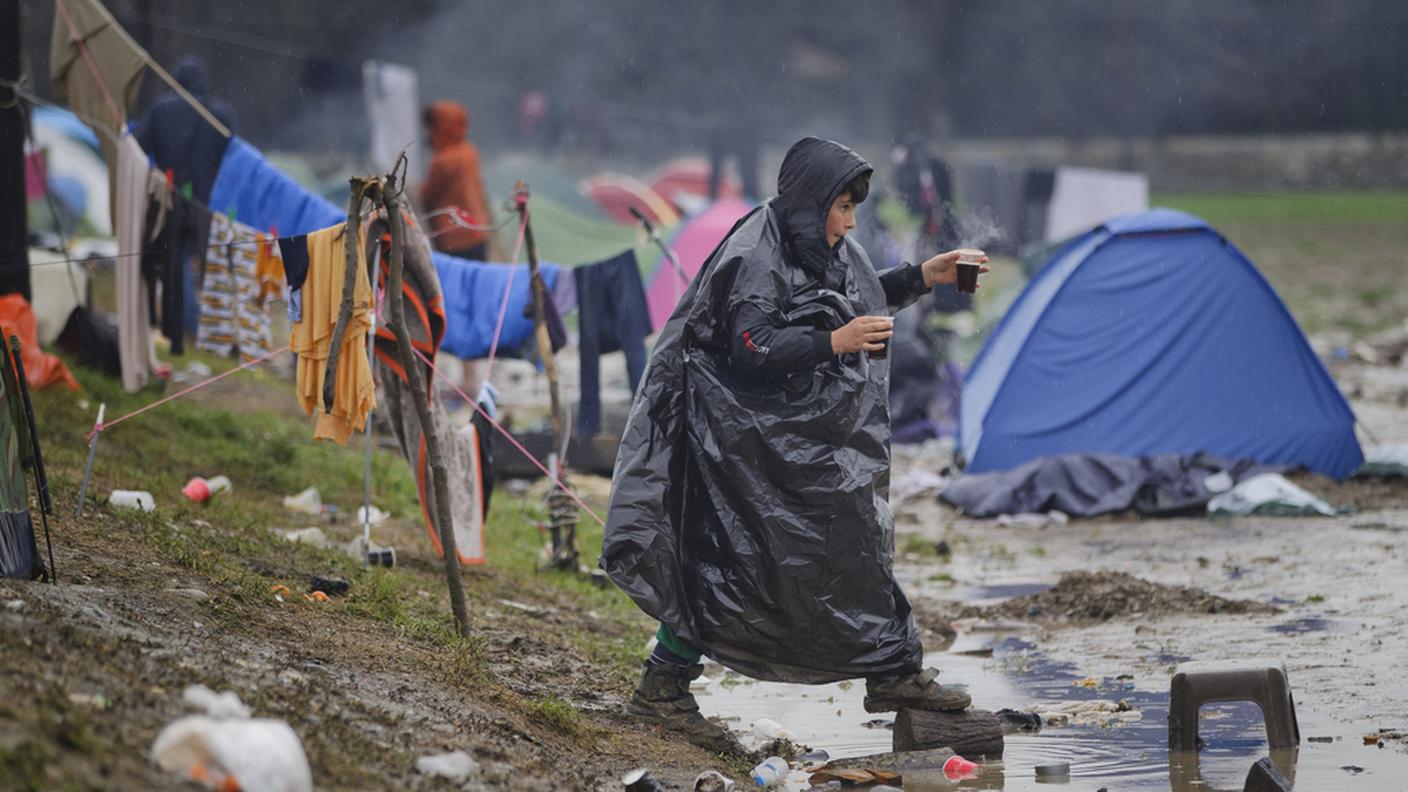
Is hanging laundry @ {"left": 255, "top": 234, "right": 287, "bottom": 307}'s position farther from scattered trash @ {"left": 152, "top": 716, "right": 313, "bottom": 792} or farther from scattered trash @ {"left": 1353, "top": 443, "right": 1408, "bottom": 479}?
scattered trash @ {"left": 1353, "top": 443, "right": 1408, "bottom": 479}

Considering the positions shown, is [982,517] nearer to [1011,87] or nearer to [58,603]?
[58,603]

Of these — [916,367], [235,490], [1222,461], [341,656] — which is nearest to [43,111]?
[916,367]

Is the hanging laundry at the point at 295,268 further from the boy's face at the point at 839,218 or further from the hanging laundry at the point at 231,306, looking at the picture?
the hanging laundry at the point at 231,306

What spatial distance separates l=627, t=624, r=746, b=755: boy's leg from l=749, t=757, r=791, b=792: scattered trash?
246 millimetres

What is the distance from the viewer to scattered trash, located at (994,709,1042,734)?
5.33 m

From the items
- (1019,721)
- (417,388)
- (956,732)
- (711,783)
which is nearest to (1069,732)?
(1019,721)

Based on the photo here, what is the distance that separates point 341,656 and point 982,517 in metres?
5.63

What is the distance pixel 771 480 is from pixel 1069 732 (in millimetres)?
1328

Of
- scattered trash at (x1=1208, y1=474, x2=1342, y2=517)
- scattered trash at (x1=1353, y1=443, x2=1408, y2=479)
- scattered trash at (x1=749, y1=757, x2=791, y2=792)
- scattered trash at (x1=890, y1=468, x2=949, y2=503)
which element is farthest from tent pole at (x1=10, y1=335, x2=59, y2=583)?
scattered trash at (x1=1353, y1=443, x2=1408, y2=479)

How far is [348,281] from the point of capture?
5520mm

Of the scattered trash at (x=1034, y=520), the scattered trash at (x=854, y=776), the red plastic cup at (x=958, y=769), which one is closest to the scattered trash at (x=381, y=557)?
the scattered trash at (x=854, y=776)

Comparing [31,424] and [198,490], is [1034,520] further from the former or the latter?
[31,424]

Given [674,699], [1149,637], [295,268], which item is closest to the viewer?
[674,699]

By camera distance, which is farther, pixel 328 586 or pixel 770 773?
pixel 328 586
